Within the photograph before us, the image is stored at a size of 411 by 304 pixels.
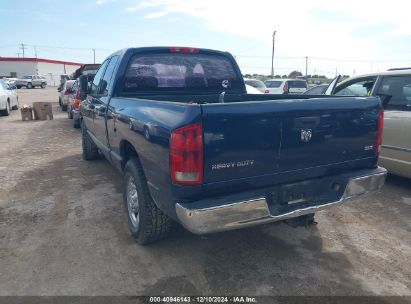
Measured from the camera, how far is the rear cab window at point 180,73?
4582 millimetres

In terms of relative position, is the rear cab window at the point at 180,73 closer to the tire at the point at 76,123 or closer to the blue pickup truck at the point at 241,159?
the blue pickup truck at the point at 241,159

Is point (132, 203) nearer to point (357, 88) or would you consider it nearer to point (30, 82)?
point (357, 88)

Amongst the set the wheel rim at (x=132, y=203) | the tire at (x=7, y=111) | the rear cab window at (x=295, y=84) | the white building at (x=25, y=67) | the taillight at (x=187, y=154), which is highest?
the white building at (x=25, y=67)

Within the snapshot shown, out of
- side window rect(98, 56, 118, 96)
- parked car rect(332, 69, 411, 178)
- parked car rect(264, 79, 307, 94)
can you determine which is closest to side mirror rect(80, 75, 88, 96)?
side window rect(98, 56, 118, 96)

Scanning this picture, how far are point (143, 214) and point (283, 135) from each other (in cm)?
154

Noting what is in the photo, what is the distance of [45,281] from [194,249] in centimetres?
141

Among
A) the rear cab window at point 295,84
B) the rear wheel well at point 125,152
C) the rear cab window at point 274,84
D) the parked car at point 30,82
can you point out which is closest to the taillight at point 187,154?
the rear wheel well at point 125,152

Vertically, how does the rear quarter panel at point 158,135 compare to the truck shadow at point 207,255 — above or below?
above

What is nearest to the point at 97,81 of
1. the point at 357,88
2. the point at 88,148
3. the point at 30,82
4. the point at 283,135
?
the point at 88,148

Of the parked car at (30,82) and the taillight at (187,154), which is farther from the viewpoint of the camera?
the parked car at (30,82)

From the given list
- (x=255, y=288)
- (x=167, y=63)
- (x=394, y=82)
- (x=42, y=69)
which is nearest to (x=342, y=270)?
(x=255, y=288)

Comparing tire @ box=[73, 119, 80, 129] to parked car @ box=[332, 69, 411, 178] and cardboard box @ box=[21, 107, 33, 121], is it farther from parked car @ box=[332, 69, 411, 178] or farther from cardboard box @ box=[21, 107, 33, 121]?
parked car @ box=[332, 69, 411, 178]

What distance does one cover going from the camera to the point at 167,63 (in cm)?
474

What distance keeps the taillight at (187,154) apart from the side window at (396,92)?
13.4ft
